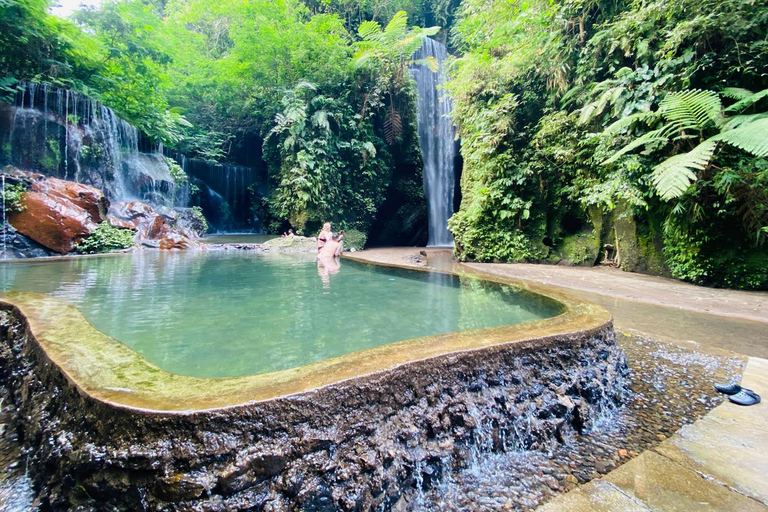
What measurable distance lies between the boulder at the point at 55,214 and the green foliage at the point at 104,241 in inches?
4.7

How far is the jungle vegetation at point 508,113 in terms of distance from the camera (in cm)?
571

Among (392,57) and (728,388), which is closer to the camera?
(728,388)

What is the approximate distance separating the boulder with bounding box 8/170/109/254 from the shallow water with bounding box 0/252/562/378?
278 cm

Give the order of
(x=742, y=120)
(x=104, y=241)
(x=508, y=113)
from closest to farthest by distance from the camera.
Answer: (x=742, y=120) < (x=104, y=241) < (x=508, y=113)

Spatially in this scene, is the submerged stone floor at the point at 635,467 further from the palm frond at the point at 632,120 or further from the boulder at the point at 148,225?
the boulder at the point at 148,225

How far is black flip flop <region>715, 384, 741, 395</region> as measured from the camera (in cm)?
238

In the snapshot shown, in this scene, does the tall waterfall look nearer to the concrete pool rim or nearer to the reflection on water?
the reflection on water

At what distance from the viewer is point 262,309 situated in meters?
3.20

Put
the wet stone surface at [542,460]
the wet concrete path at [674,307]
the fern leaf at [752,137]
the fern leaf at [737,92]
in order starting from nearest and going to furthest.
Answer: the wet stone surface at [542,460] → the wet concrete path at [674,307] → the fern leaf at [752,137] → the fern leaf at [737,92]

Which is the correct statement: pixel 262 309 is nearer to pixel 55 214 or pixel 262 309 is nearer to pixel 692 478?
pixel 692 478

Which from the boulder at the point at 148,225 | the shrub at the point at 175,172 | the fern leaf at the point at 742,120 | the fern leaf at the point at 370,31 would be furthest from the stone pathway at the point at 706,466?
the shrub at the point at 175,172

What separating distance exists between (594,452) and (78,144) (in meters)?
14.4

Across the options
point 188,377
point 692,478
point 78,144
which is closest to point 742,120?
point 692,478

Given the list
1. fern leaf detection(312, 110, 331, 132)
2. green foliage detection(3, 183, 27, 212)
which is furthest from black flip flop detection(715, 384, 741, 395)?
fern leaf detection(312, 110, 331, 132)
